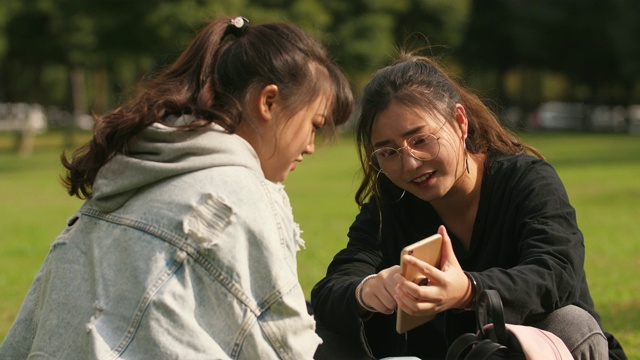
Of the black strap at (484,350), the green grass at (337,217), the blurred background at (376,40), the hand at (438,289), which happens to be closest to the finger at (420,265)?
the hand at (438,289)

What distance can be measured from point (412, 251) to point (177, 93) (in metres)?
0.76

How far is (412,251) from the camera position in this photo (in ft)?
8.92

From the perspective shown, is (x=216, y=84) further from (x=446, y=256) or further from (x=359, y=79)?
(x=359, y=79)

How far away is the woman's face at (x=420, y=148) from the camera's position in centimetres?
336

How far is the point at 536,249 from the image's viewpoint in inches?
122

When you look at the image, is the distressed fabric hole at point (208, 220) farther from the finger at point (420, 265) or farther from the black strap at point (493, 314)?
the black strap at point (493, 314)

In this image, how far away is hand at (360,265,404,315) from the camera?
3.02 metres

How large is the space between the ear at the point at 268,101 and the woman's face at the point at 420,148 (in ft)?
2.42

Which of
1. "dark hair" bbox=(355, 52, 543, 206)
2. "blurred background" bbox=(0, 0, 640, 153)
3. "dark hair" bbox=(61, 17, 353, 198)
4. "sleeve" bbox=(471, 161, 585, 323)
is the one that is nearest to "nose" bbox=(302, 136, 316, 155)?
"dark hair" bbox=(61, 17, 353, 198)

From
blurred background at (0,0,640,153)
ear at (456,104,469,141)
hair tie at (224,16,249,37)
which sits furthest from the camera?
blurred background at (0,0,640,153)

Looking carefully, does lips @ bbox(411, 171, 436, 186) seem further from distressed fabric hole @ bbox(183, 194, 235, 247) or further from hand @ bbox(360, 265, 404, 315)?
distressed fabric hole @ bbox(183, 194, 235, 247)

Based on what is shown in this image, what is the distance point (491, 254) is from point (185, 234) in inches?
52.5

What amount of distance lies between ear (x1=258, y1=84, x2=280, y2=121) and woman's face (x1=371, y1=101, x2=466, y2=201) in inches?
29.1

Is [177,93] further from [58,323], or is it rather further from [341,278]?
[341,278]
